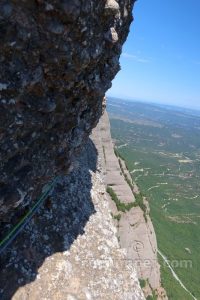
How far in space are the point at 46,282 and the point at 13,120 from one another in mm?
5674

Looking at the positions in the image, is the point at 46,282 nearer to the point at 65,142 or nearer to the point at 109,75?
the point at 65,142

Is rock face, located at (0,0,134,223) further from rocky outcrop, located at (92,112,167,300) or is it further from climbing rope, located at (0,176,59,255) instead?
rocky outcrop, located at (92,112,167,300)

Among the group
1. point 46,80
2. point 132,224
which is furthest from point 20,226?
point 132,224

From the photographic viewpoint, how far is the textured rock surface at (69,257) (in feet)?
40.4

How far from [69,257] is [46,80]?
665cm

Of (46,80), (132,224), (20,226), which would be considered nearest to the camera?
(46,80)

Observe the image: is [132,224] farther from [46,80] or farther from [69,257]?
[46,80]

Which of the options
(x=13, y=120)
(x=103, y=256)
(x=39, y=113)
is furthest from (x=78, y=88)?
(x=103, y=256)

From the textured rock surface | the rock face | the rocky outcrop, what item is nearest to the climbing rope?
the textured rock surface

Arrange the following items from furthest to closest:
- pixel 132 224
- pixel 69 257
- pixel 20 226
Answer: pixel 132 224 → pixel 69 257 → pixel 20 226

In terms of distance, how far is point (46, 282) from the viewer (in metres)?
12.6

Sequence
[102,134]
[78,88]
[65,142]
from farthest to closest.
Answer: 1. [102,134]
2. [65,142]
3. [78,88]

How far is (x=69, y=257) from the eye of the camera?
1396 centimetres

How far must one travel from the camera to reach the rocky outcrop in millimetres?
31766
